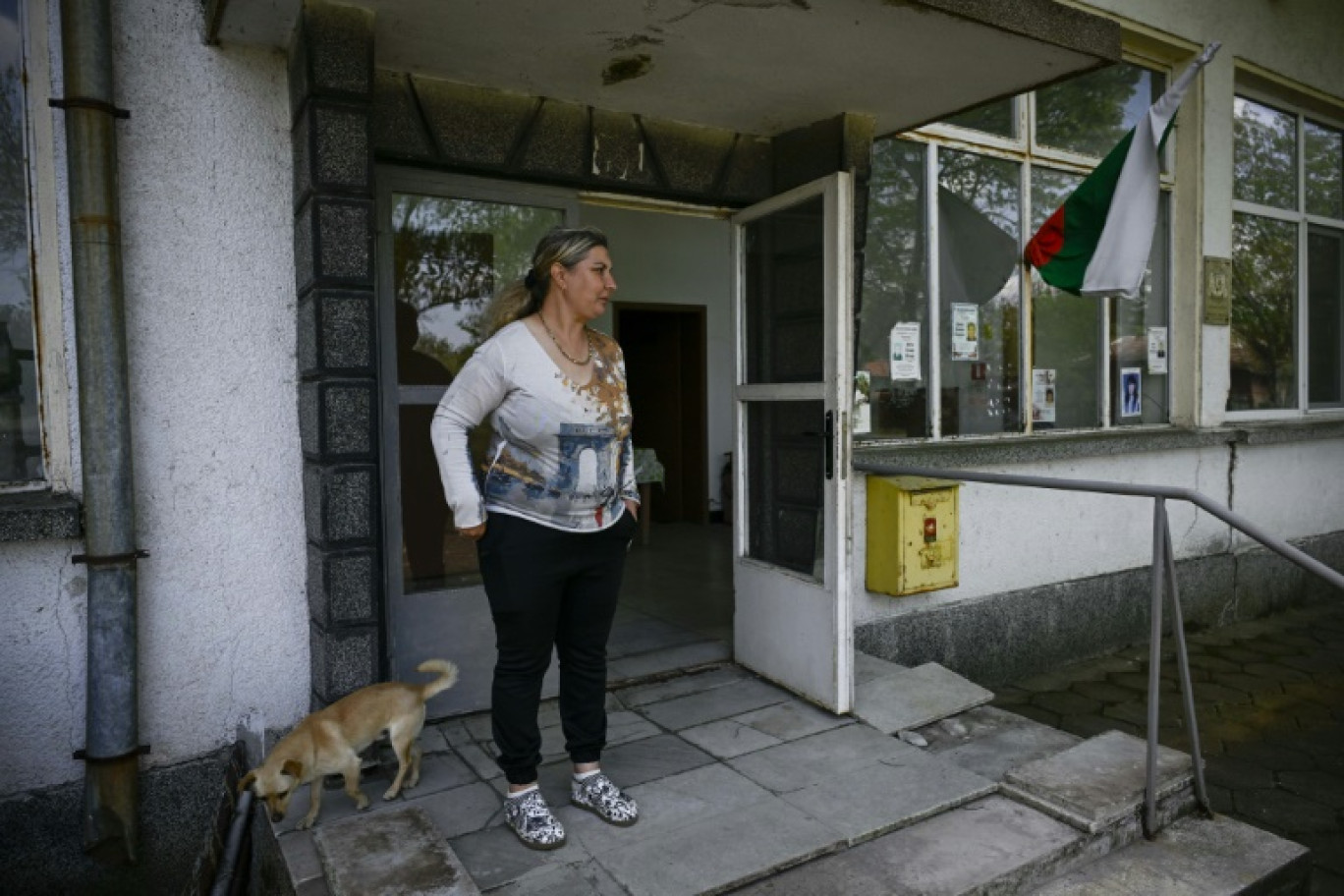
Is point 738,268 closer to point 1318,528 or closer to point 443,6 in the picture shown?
point 443,6

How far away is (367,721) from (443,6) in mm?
2194

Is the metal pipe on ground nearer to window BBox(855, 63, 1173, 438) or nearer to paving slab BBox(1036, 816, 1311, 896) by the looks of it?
paving slab BBox(1036, 816, 1311, 896)

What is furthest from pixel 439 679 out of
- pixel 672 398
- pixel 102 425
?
pixel 672 398

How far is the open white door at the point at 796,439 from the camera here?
3.49m

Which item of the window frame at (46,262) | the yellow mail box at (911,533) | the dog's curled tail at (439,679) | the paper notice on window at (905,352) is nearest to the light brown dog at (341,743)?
the dog's curled tail at (439,679)

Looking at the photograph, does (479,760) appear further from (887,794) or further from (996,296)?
(996,296)

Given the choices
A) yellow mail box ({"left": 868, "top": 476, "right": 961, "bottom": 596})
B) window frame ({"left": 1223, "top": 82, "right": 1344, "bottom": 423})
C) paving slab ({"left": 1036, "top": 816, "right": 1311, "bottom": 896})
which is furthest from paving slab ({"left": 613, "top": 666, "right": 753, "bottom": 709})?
window frame ({"left": 1223, "top": 82, "right": 1344, "bottom": 423})

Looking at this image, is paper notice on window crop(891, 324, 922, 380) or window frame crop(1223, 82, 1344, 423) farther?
window frame crop(1223, 82, 1344, 423)

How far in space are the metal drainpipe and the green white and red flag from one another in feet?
14.1

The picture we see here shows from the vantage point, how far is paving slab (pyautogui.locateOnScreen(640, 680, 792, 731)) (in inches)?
142

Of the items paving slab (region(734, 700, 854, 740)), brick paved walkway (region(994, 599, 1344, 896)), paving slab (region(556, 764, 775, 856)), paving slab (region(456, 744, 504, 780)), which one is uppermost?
paving slab (region(456, 744, 504, 780))

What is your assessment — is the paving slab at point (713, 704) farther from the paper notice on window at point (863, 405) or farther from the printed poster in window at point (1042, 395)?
the printed poster in window at point (1042, 395)

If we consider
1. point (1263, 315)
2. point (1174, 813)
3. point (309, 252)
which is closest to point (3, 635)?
point (309, 252)

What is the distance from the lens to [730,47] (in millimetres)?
3146
